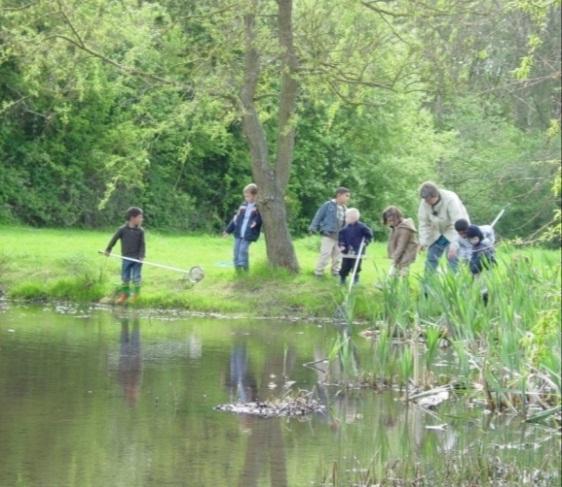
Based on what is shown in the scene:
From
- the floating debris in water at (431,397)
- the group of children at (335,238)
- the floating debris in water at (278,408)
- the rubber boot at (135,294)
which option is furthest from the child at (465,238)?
the floating debris in water at (278,408)

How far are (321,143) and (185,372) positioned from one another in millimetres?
25556

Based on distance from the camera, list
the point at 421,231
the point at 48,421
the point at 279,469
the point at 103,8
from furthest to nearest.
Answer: the point at 103,8, the point at 421,231, the point at 48,421, the point at 279,469

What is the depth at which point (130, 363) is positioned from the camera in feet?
55.6

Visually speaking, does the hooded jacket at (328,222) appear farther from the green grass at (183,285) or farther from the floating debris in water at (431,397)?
the floating debris in water at (431,397)

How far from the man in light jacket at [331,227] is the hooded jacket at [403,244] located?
220 centimetres

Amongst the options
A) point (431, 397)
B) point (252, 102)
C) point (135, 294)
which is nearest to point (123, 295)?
point (135, 294)

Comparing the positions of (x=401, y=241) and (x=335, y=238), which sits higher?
(x=401, y=241)

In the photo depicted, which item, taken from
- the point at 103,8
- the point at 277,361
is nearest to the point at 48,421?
the point at 277,361

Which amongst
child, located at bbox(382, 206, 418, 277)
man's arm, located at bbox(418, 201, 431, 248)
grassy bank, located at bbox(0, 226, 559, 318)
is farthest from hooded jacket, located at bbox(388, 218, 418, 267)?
grassy bank, located at bbox(0, 226, 559, 318)

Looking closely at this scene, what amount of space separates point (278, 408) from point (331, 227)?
38.4 ft

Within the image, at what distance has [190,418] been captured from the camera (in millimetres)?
13273

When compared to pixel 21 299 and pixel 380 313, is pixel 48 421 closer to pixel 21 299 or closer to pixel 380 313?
pixel 380 313

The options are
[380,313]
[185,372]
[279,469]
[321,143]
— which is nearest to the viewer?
[279,469]

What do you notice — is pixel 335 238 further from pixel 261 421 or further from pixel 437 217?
pixel 261 421
